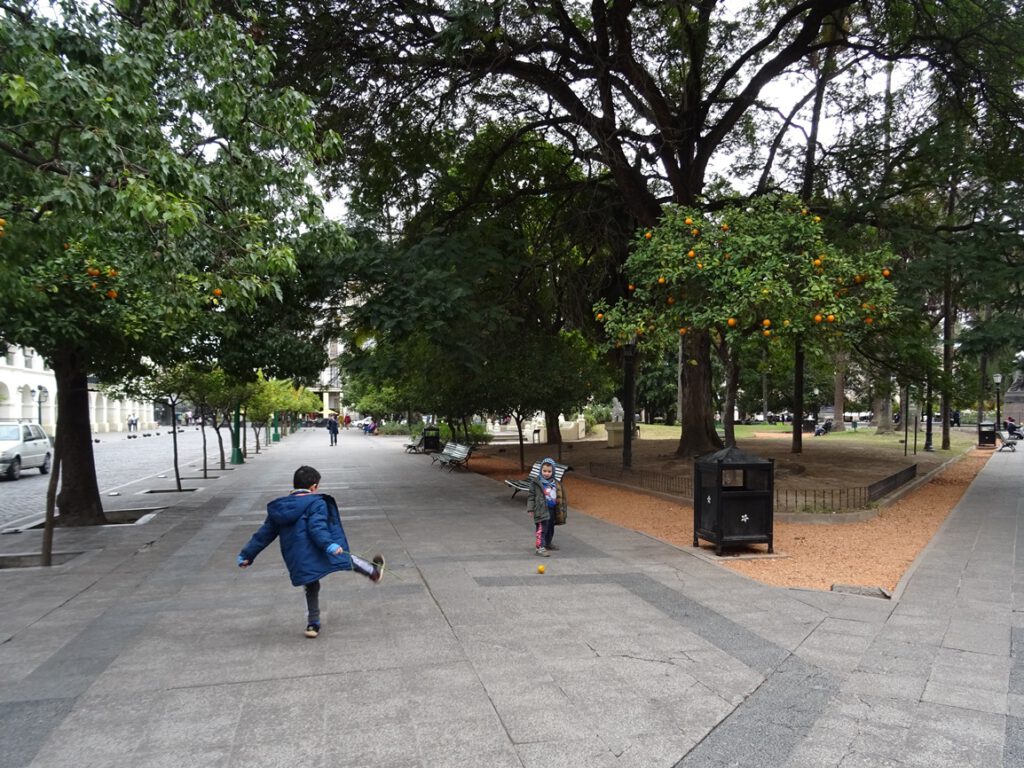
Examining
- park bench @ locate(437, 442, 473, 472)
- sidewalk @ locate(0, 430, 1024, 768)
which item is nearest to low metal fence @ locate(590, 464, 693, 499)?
park bench @ locate(437, 442, 473, 472)

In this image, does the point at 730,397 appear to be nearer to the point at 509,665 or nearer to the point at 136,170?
the point at 509,665

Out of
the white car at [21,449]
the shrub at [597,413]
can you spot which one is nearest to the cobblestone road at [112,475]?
the white car at [21,449]

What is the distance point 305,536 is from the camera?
5426mm

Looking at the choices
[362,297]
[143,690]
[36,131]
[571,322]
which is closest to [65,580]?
[143,690]

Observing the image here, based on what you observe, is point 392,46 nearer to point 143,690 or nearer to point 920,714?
point 143,690

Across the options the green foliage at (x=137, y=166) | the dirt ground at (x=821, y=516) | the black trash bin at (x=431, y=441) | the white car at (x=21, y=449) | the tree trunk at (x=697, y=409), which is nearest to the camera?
the green foliage at (x=137, y=166)

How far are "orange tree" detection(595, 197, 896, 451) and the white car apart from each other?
58.7ft

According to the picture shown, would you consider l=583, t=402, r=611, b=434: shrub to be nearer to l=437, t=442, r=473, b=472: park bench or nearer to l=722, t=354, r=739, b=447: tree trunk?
l=437, t=442, r=473, b=472: park bench

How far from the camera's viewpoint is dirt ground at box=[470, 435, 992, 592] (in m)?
8.02

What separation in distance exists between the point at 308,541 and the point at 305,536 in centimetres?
4

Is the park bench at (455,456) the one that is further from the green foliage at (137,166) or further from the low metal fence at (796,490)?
the green foliage at (137,166)

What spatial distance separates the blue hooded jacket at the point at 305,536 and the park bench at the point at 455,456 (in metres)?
16.3

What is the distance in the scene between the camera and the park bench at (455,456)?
21.8 meters

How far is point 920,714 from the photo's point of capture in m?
4.13
